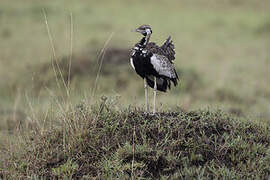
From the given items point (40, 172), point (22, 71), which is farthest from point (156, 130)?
point (22, 71)

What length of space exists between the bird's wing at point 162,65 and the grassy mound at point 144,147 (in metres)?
0.47

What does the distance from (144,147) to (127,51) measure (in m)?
7.70

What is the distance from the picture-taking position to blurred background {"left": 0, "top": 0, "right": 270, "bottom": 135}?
9555 millimetres

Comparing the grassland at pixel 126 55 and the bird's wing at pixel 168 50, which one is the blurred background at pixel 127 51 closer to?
the grassland at pixel 126 55

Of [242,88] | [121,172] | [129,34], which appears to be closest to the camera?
[121,172]

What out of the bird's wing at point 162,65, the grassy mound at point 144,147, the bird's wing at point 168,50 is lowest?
the grassy mound at point 144,147

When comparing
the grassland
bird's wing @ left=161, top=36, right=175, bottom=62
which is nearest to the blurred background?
the grassland

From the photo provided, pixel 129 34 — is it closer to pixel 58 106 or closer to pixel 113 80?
pixel 113 80

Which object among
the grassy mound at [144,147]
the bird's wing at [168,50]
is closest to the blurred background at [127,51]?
the grassy mound at [144,147]

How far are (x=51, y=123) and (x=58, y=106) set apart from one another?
208 millimetres

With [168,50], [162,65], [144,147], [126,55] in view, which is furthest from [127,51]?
[144,147]

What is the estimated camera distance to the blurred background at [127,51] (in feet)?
31.3

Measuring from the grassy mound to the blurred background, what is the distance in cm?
57

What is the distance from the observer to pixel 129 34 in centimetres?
1454
